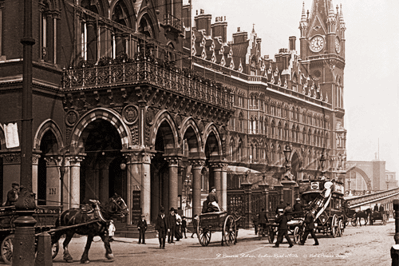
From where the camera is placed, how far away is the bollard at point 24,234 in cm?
1274

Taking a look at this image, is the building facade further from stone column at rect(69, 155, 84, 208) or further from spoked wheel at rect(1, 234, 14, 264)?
spoked wheel at rect(1, 234, 14, 264)

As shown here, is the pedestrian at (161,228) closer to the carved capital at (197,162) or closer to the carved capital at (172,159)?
the carved capital at (172,159)

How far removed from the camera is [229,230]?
23.7 m

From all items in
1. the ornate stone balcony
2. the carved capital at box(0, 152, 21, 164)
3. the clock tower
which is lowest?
the carved capital at box(0, 152, 21, 164)

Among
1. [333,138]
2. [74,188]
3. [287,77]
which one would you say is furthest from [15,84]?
[333,138]

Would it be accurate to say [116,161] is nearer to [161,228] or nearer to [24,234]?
[161,228]

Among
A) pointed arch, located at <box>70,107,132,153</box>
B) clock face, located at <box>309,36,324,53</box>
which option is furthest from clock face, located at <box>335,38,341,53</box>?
pointed arch, located at <box>70,107,132,153</box>

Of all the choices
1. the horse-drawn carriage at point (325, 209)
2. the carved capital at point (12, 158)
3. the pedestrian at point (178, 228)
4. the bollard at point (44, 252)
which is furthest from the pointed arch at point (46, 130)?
the bollard at point (44, 252)

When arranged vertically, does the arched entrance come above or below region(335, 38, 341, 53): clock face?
below

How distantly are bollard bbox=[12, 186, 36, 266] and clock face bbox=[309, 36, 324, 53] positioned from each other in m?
54.4

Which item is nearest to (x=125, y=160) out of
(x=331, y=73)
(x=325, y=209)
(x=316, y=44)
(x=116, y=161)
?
(x=116, y=161)

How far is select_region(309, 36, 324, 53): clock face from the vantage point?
216ft

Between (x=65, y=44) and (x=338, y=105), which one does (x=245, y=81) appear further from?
(x=65, y=44)

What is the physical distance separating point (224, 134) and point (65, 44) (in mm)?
10875
